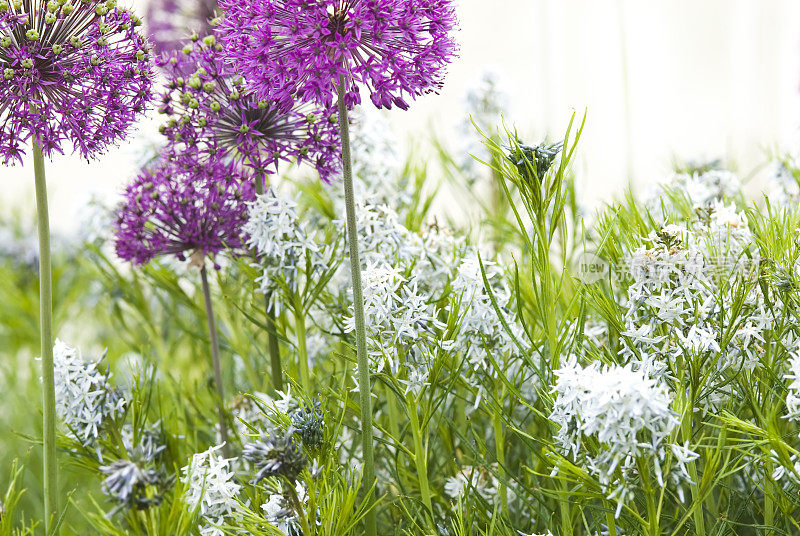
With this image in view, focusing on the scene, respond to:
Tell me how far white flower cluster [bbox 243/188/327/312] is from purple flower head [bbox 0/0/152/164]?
0.11 m

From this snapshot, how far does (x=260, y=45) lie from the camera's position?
1.55 ft

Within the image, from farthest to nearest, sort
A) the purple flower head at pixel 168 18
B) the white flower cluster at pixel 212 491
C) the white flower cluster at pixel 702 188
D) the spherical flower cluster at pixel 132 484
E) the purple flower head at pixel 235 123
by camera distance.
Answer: the purple flower head at pixel 168 18 → the white flower cluster at pixel 702 188 → the purple flower head at pixel 235 123 → the white flower cluster at pixel 212 491 → the spherical flower cluster at pixel 132 484

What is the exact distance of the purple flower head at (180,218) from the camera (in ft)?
2.03

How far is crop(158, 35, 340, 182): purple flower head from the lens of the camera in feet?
1.87

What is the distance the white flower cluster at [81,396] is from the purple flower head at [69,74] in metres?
0.15

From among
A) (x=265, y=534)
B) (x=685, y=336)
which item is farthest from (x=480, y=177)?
(x=265, y=534)

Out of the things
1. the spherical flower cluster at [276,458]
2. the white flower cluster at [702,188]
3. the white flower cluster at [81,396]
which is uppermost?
the white flower cluster at [702,188]

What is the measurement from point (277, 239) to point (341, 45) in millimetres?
164

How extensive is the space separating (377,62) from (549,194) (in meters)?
0.14

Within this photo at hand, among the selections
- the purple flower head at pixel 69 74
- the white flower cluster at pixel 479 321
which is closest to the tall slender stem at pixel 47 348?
the purple flower head at pixel 69 74

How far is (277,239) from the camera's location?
56 cm

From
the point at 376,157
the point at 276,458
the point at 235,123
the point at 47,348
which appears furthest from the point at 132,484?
the point at 376,157

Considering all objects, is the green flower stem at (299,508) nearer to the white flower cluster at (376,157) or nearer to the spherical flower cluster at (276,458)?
the spherical flower cluster at (276,458)

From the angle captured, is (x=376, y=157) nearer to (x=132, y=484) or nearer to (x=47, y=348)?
(x=47, y=348)
